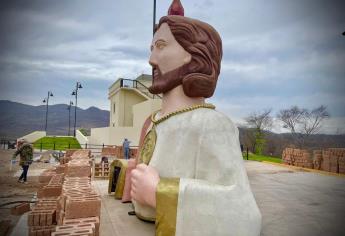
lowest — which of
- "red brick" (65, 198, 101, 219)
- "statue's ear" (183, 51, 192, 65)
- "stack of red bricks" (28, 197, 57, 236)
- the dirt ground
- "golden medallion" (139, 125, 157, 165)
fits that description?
the dirt ground

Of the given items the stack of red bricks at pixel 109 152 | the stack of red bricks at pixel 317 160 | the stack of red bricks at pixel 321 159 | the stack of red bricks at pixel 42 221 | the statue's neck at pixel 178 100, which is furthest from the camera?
the stack of red bricks at pixel 109 152

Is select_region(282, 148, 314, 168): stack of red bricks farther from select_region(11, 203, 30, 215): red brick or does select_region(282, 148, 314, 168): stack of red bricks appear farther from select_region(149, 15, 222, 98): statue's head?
select_region(149, 15, 222, 98): statue's head

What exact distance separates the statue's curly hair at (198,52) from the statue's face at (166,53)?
5 cm

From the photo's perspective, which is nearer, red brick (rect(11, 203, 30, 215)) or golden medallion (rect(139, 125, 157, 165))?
golden medallion (rect(139, 125, 157, 165))

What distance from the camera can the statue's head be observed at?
9.69 feet

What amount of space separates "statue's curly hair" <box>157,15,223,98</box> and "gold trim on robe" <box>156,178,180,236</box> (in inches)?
41.4

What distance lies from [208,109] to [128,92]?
19.6 metres

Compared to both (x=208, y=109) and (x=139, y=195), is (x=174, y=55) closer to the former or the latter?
(x=208, y=109)

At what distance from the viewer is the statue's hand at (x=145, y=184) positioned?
2412 mm

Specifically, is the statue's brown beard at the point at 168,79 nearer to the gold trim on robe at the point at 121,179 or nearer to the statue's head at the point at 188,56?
the statue's head at the point at 188,56

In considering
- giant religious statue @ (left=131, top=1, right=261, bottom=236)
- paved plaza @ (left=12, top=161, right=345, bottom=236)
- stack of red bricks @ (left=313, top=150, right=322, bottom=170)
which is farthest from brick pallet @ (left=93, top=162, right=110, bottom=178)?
stack of red bricks @ (left=313, top=150, right=322, bottom=170)

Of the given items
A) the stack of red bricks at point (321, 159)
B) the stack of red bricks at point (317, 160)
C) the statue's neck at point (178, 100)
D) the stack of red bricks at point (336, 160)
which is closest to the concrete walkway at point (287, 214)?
the statue's neck at point (178, 100)

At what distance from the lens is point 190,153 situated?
2711 millimetres

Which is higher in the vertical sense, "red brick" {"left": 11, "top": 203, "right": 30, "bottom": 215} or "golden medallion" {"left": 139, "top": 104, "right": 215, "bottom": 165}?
"golden medallion" {"left": 139, "top": 104, "right": 215, "bottom": 165}
